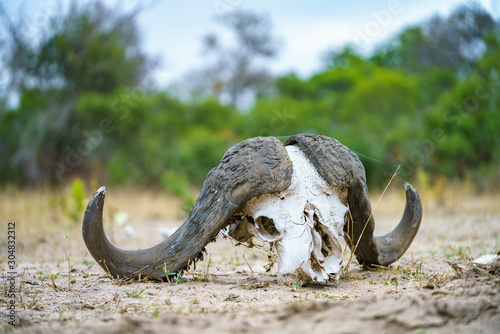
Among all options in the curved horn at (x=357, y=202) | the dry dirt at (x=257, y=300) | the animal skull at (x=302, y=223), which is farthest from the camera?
the curved horn at (x=357, y=202)

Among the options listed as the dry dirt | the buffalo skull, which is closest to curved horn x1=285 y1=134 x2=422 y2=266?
the buffalo skull

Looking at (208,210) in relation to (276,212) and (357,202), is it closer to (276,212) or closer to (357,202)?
(276,212)

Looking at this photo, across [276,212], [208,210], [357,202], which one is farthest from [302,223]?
[208,210]

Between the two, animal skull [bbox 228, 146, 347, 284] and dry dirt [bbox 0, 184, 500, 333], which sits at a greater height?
animal skull [bbox 228, 146, 347, 284]

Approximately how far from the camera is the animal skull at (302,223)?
3250 millimetres

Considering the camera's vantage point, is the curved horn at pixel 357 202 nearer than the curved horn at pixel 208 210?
No

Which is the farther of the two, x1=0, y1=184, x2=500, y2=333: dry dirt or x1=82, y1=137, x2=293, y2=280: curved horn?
x1=82, y1=137, x2=293, y2=280: curved horn

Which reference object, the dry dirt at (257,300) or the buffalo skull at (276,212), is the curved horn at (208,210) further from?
the dry dirt at (257,300)

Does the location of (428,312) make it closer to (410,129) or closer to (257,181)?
(257,181)

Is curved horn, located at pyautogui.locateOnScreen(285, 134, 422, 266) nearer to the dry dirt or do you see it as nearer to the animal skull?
the animal skull

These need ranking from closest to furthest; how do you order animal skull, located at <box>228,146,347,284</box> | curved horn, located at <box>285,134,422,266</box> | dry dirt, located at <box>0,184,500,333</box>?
dry dirt, located at <box>0,184,500,333</box> < animal skull, located at <box>228,146,347,284</box> < curved horn, located at <box>285,134,422,266</box>

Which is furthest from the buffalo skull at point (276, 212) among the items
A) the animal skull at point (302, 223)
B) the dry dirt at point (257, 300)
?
the dry dirt at point (257, 300)

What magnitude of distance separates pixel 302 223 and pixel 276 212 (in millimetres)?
209

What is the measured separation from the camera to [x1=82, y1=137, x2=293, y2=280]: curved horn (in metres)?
3.29
